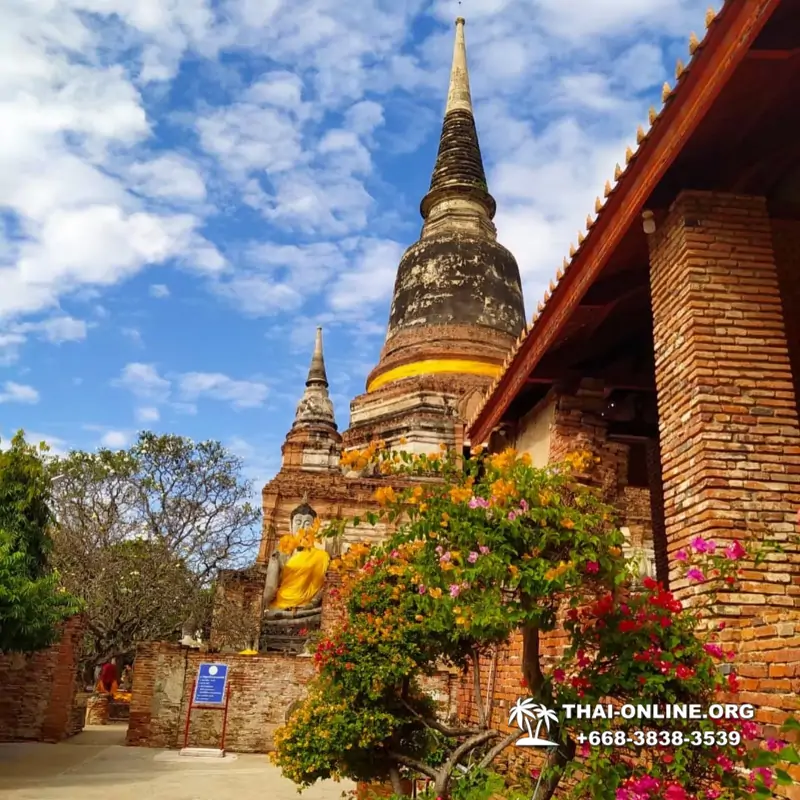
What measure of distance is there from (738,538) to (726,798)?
57.1 inches

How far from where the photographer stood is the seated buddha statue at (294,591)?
1581 centimetres

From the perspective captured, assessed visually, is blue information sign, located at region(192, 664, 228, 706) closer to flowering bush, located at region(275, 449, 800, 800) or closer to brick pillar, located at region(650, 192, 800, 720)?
flowering bush, located at region(275, 449, 800, 800)

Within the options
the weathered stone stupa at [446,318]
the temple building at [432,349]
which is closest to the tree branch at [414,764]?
the temple building at [432,349]

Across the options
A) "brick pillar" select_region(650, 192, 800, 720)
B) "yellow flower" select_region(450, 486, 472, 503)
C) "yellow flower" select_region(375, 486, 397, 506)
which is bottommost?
"yellow flower" select_region(450, 486, 472, 503)

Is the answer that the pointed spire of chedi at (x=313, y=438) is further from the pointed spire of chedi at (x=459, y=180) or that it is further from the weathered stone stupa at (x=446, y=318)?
the pointed spire of chedi at (x=459, y=180)

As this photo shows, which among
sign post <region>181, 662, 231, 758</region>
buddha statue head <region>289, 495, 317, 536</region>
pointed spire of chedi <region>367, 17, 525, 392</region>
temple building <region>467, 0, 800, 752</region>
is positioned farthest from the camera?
pointed spire of chedi <region>367, 17, 525, 392</region>

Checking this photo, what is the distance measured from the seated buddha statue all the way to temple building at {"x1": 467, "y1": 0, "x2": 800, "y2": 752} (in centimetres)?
1146

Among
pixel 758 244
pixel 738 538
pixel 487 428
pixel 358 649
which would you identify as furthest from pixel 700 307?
pixel 487 428

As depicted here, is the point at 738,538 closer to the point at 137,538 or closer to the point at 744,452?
the point at 744,452

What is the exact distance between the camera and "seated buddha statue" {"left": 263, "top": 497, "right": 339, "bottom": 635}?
15.8 meters

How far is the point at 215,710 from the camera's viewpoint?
12453mm

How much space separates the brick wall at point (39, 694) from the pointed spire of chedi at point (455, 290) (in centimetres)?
1110

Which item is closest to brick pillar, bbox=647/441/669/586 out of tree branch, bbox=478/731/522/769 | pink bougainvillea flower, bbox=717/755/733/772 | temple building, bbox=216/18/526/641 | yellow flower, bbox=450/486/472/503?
tree branch, bbox=478/731/522/769

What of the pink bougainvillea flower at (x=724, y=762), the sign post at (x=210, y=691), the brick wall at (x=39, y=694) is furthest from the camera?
the brick wall at (x=39, y=694)
